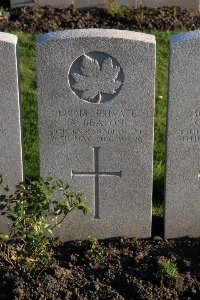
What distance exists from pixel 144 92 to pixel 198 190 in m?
0.88

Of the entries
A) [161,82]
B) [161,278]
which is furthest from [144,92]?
[161,82]

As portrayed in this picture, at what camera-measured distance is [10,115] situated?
5.05 meters

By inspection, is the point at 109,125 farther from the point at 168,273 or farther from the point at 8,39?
the point at 168,273

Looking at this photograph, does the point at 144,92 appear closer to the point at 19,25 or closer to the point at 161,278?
the point at 161,278

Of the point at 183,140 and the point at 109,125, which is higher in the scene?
the point at 109,125

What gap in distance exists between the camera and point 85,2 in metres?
9.72

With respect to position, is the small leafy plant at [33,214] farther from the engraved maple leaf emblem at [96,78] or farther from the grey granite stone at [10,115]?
the engraved maple leaf emblem at [96,78]

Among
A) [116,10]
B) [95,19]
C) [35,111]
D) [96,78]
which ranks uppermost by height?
[116,10]

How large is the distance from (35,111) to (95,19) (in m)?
2.50

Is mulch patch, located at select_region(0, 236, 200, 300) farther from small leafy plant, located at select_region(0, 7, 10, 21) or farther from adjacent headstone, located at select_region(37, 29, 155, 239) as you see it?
small leafy plant, located at select_region(0, 7, 10, 21)

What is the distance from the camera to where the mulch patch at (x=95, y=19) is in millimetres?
9109

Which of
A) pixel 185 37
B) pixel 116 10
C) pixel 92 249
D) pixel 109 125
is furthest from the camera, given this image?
pixel 116 10

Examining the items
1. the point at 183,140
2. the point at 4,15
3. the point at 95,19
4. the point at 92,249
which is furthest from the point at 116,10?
the point at 92,249

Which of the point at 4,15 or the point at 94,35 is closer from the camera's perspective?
the point at 94,35
